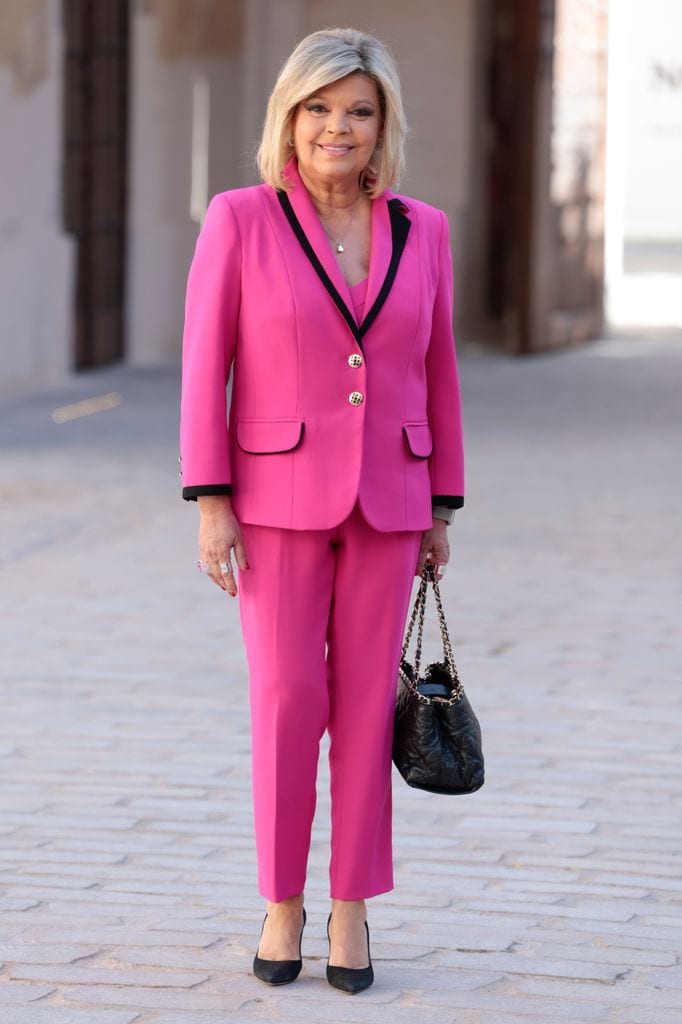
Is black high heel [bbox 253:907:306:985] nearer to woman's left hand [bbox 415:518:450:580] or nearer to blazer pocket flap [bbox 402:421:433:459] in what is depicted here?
woman's left hand [bbox 415:518:450:580]

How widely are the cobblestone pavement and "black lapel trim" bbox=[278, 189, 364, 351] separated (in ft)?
4.01

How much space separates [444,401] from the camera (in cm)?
398

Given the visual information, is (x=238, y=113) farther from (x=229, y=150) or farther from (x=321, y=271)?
(x=321, y=271)

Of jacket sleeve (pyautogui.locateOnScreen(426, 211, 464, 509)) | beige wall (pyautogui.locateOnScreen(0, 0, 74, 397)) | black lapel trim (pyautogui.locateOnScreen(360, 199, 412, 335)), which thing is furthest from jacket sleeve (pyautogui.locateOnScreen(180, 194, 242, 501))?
beige wall (pyautogui.locateOnScreen(0, 0, 74, 397))

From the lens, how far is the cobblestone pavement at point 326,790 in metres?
3.90

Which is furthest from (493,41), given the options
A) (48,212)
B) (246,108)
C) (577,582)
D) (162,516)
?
(577,582)

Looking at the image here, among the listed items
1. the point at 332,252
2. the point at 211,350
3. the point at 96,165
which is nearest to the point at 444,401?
the point at 332,252

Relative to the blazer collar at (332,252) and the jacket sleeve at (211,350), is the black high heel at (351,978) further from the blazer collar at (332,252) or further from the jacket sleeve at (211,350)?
the blazer collar at (332,252)

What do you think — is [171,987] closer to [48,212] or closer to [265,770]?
[265,770]

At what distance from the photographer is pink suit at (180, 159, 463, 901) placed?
3.75 m

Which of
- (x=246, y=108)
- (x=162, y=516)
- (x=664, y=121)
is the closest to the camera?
(x=162, y=516)

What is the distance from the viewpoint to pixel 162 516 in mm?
9508

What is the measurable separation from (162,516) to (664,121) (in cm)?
2748

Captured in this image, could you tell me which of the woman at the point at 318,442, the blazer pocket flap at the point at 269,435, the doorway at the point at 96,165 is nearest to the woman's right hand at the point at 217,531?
the woman at the point at 318,442
